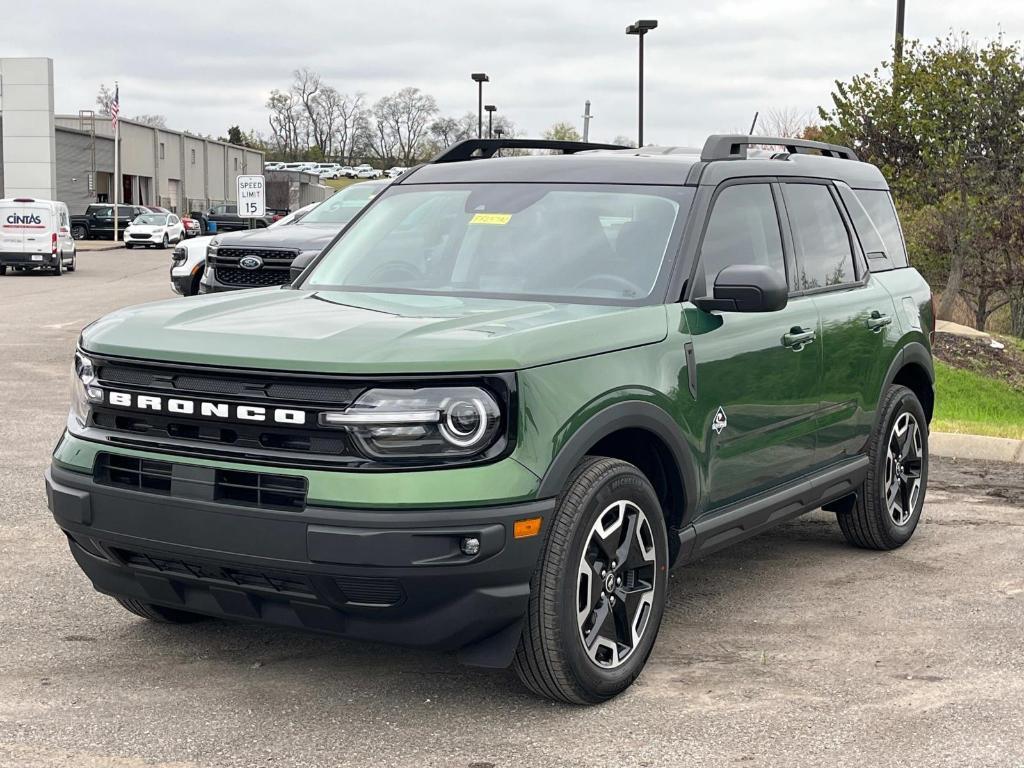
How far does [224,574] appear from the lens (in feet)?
14.0

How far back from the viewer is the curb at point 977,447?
9.76m

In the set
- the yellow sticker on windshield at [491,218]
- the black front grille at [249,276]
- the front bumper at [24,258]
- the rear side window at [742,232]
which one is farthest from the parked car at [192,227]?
the rear side window at [742,232]

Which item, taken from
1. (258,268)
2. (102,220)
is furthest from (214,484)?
(102,220)

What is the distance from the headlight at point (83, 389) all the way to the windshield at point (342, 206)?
11.4m

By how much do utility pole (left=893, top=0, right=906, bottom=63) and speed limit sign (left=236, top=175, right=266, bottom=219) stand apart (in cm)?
2060

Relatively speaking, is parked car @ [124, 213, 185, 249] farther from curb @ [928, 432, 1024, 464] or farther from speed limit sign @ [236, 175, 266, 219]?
curb @ [928, 432, 1024, 464]

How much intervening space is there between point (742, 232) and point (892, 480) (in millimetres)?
1936

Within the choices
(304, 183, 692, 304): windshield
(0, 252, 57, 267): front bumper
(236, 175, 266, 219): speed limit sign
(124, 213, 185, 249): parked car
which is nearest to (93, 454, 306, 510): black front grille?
(304, 183, 692, 304): windshield

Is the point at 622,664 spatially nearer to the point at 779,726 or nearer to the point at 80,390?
the point at 779,726

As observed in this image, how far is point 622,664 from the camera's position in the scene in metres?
4.66

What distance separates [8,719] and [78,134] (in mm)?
70536

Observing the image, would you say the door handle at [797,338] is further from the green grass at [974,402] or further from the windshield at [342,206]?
the windshield at [342,206]

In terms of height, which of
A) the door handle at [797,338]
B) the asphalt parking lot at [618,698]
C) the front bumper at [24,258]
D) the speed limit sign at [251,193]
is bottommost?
the asphalt parking lot at [618,698]

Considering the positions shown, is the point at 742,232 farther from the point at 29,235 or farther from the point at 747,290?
the point at 29,235
